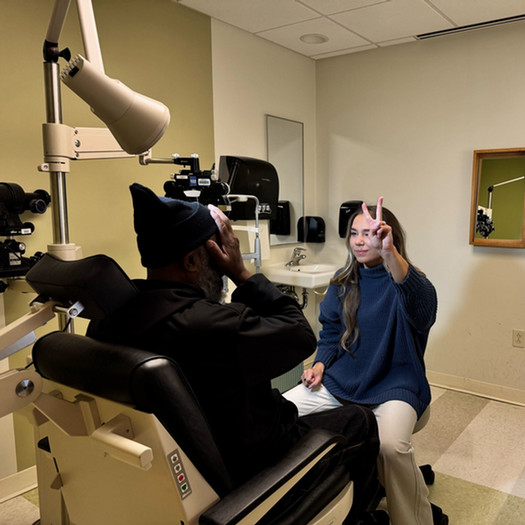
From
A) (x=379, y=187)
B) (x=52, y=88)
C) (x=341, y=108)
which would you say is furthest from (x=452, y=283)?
(x=52, y=88)

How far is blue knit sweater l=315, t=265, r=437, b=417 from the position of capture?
175 centimetres

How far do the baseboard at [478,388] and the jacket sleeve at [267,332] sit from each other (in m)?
2.43

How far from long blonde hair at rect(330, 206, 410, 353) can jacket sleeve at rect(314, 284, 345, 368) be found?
5cm

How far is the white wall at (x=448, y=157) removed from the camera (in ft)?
9.95

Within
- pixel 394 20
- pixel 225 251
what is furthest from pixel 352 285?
pixel 394 20

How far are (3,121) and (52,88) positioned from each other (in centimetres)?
64

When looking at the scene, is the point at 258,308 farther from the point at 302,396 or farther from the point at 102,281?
the point at 302,396

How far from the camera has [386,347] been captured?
1870mm

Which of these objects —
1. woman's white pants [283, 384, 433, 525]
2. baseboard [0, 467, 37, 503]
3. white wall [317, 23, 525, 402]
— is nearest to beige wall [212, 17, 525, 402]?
white wall [317, 23, 525, 402]

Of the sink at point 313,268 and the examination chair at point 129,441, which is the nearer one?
the examination chair at point 129,441

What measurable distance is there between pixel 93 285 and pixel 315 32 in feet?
8.55

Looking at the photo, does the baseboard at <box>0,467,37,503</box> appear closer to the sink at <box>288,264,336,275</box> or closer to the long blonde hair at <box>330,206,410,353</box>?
the long blonde hair at <box>330,206,410,353</box>

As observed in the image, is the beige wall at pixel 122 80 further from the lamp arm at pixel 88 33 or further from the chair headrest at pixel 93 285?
the chair headrest at pixel 93 285

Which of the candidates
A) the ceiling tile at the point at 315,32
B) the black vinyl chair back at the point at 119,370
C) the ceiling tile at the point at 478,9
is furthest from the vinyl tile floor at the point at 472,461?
the ceiling tile at the point at 315,32
